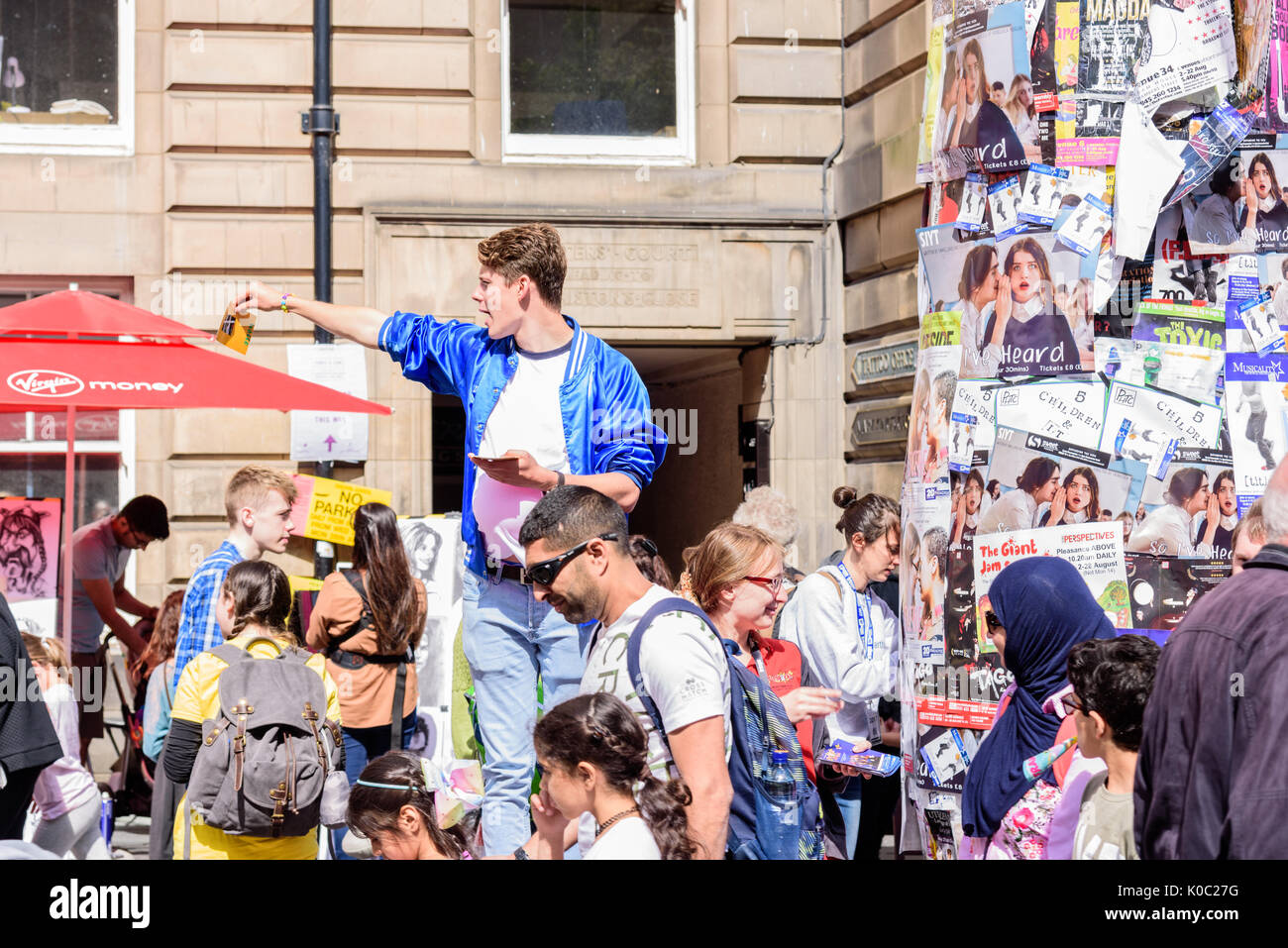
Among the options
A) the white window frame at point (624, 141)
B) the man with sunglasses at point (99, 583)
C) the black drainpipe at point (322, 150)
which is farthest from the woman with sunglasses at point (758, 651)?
the white window frame at point (624, 141)

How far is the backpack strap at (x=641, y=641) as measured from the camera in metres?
3.13

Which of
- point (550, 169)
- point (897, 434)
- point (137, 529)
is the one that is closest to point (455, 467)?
point (550, 169)

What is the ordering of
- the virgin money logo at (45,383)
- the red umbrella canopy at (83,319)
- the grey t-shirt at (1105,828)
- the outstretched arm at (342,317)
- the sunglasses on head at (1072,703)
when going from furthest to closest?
the red umbrella canopy at (83,319)
the virgin money logo at (45,383)
the outstretched arm at (342,317)
the sunglasses on head at (1072,703)
the grey t-shirt at (1105,828)

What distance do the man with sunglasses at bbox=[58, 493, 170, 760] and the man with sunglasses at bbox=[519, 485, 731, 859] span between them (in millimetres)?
5425

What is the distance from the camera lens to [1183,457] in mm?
4496

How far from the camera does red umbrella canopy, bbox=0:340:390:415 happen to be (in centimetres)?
619

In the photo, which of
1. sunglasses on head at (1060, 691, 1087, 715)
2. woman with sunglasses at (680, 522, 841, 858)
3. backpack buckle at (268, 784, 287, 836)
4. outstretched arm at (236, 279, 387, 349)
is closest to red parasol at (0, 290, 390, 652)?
outstretched arm at (236, 279, 387, 349)

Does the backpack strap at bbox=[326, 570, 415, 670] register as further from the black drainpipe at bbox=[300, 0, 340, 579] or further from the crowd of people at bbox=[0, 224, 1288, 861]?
the black drainpipe at bbox=[300, 0, 340, 579]

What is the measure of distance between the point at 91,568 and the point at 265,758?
417 centimetres

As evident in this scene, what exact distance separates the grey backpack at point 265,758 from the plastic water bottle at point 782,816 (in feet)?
6.22

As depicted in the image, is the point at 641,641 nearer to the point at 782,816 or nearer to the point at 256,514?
the point at 782,816

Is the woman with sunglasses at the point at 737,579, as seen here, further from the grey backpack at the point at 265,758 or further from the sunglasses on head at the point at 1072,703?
the grey backpack at the point at 265,758

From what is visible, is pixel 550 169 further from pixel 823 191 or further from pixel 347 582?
pixel 347 582
